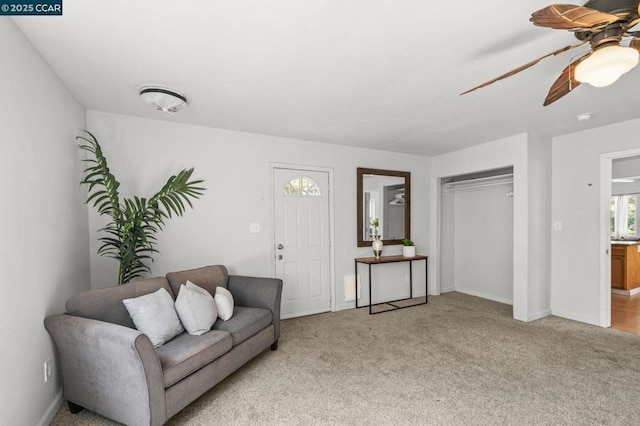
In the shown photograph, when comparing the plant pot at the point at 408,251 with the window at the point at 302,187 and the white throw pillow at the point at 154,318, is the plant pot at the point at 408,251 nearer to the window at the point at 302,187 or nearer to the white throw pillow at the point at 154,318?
the window at the point at 302,187

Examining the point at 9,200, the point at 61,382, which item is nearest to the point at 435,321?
the point at 61,382

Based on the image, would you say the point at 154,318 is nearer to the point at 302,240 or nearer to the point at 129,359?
the point at 129,359

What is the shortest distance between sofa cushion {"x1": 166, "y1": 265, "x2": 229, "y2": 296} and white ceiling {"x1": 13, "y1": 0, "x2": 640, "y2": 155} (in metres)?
1.57

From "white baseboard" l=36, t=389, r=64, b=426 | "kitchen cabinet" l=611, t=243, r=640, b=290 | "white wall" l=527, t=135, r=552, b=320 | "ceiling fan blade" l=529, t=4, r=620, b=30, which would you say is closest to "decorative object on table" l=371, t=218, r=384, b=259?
A: "white wall" l=527, t=135, r=552, b=320

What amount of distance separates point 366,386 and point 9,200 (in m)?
2.55

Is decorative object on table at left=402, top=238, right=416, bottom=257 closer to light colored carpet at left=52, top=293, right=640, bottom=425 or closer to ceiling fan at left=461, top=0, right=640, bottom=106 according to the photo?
light colored carpet at left=52, top=293, right=640, bottom=425

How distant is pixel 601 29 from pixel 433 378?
2449 mm

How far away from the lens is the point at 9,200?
5.44ft

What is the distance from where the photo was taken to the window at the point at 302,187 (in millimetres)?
4145

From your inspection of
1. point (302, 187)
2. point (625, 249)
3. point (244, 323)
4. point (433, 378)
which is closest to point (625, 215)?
point (625, 249)

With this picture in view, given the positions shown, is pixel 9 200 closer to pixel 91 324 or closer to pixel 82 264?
pixel 91 324

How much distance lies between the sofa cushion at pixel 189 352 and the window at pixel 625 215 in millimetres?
7984

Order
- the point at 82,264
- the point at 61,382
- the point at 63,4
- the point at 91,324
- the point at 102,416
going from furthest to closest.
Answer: the point at 82,264, the point at 61,382, the point at 102,416, the point at 91,324, the point at 63,4

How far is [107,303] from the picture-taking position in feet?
7.32
